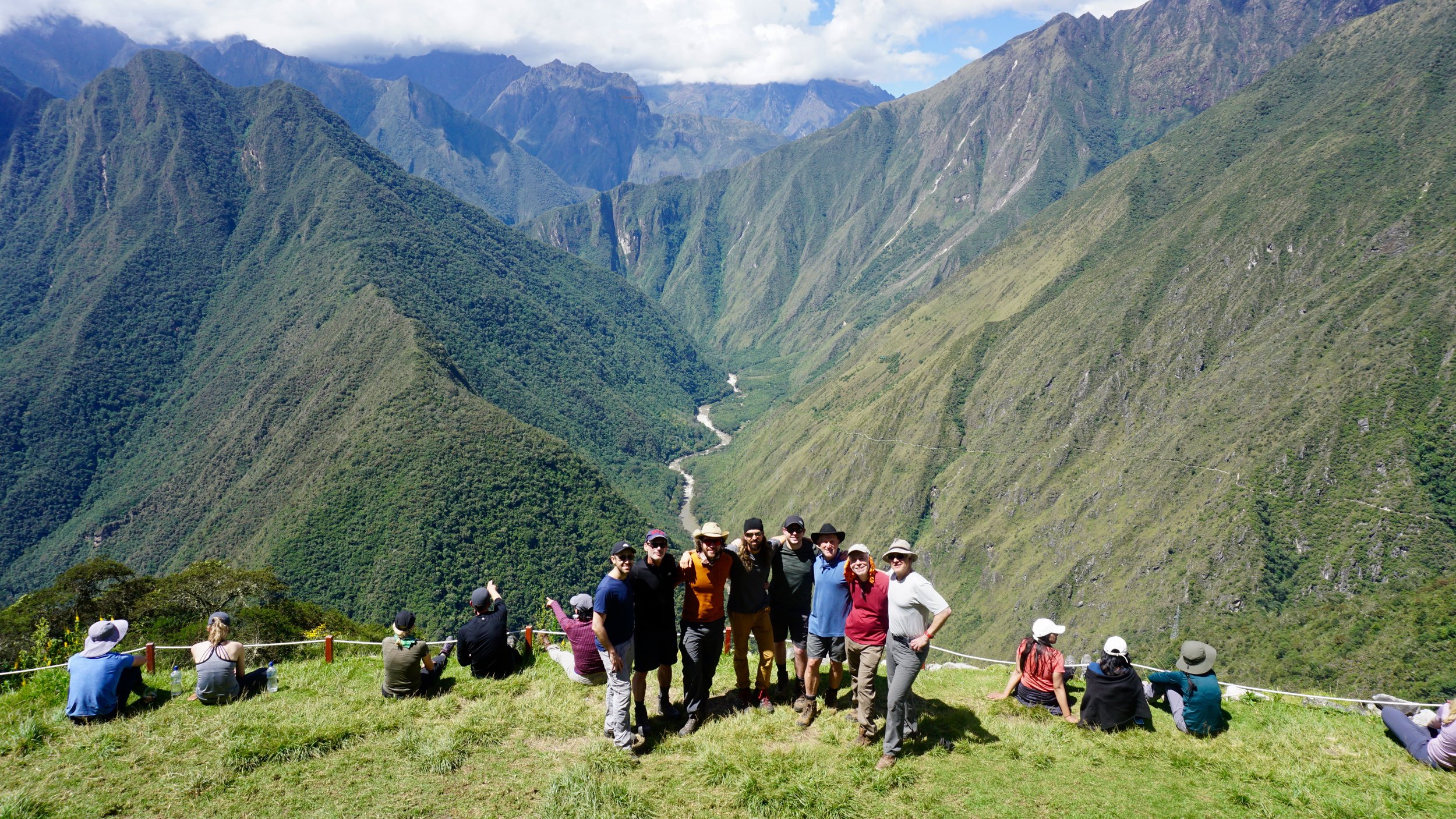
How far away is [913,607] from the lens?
13.9 meters

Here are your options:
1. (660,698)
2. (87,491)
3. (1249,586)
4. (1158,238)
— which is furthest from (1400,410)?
(87,491)

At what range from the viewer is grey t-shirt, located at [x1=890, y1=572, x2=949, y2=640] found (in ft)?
45.1

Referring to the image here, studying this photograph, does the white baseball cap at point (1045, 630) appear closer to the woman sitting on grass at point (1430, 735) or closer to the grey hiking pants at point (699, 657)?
the woman sitting on grass at point (1430, 735)

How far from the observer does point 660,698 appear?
51.0ft

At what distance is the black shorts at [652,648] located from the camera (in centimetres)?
1460

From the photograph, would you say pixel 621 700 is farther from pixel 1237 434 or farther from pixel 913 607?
pixel 1237 434

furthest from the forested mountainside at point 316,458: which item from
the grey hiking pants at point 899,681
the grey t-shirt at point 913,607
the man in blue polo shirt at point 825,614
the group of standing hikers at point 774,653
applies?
the grey t-shirt at point 913,607

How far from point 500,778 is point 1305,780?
15.4m

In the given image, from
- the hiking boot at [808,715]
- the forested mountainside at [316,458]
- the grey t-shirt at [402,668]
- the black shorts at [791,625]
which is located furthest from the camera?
the forested mountainside at [316,458]

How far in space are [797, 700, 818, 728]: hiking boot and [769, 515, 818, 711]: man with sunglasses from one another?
0.19 meters

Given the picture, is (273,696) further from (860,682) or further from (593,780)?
(860,682)

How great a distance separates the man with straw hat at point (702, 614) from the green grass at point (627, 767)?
2.59ft

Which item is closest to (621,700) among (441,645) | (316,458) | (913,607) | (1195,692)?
(913,607)

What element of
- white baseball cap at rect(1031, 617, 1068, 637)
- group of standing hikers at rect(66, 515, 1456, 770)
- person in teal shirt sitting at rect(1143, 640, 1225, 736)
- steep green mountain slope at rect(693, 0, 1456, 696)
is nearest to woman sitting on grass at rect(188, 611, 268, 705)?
group of standing hikers at rect(66, 515, 1456, 770)
